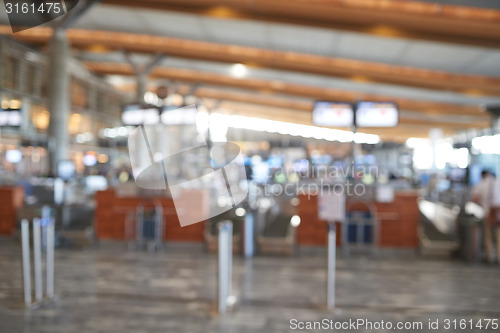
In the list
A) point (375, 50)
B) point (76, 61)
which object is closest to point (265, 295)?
point (375, 50)

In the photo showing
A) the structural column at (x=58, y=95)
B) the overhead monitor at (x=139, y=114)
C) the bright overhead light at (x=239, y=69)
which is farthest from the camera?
the bright overhead light at (x=239, y=69)

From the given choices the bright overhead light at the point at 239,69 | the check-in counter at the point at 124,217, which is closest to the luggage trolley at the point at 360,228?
the check-in counter at the point at 124,217

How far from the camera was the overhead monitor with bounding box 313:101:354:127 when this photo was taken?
8.84 meters

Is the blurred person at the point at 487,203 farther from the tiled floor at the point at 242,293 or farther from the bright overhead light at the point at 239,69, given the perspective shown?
the bright overhead light at the point at 239,69

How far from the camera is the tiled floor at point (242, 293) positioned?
4402mm

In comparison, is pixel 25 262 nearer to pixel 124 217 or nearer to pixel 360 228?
pixel 124 217

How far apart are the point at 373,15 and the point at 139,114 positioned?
615 centimetres

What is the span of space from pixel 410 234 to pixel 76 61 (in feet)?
57.4

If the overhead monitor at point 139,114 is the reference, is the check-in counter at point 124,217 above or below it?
below

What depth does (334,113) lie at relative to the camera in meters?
8.90

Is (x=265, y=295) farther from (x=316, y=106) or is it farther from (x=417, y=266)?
(x=316, y=106)

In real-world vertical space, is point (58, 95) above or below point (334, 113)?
above

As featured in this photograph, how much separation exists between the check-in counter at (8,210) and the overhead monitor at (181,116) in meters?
3.78

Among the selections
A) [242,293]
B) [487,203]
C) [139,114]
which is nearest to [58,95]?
[139,114]
